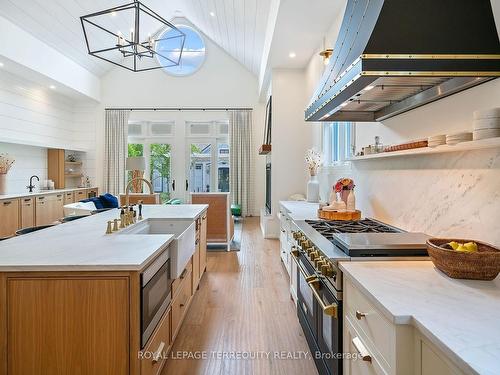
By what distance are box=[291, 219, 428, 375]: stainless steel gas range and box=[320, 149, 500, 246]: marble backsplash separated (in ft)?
0.50

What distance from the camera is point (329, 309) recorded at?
1.50m

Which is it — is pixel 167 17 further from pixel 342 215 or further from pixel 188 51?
pixel 342 215

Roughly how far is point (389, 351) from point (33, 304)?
1.48 meters

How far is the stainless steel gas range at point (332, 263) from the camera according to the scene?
148 centimetres

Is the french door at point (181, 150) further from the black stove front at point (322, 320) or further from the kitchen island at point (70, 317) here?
the kitchen island at point (70, 317)

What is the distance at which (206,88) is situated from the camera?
884 cm

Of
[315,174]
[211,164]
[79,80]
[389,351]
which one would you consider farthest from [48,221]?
[389,351]

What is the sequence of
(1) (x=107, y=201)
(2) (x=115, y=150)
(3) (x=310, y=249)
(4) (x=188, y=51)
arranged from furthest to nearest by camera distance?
1. (4) (x=188, y=51)
2. (2) (x=115, y=150)
3. (1) (x=107, y=201)
4. (3) (x=310, y=249)

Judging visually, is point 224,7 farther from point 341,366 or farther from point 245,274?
point 341,366

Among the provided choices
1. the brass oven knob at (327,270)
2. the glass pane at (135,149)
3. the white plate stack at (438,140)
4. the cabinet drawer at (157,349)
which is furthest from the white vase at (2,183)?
the white plate stack at (438,140)

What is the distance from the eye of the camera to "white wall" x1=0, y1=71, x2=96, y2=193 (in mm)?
6070

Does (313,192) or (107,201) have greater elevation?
(313,192)

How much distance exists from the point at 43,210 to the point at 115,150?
290 cm

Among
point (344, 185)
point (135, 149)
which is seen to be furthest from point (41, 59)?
point (344, 185)
